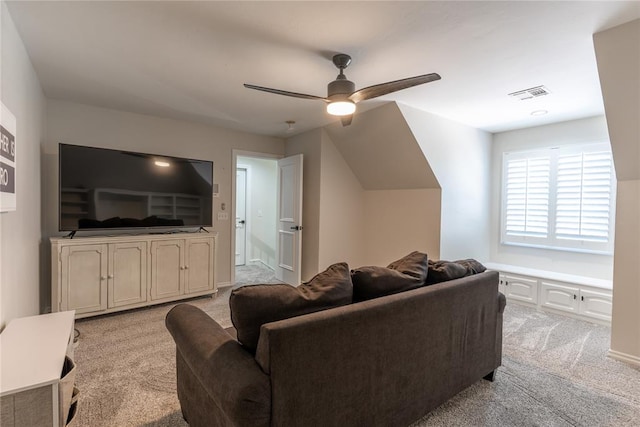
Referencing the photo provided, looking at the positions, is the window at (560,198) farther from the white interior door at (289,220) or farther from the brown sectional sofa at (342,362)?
the white interior door at (289,220)

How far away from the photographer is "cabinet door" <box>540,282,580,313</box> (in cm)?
354

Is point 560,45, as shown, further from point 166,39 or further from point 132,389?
point 132,389

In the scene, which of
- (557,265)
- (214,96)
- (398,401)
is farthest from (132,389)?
(557,265)

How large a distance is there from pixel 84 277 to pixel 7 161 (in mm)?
1828

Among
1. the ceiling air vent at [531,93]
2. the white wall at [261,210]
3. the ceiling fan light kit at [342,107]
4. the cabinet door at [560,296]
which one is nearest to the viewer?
the ceiling fan light kit at [342,107]

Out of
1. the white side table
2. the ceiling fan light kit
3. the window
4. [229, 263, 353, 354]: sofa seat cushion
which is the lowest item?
the white side table

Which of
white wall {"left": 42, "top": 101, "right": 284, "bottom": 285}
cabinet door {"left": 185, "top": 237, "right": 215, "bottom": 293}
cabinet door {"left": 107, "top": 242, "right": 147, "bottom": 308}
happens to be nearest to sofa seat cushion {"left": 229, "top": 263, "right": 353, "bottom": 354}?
cabinet door {"left": 107, "top": 242, "right": 147, "bottom": 308}

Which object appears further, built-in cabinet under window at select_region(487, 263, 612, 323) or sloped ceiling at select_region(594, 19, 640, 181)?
built-in cabinet under window at select_region(487, 263, 612, 323)

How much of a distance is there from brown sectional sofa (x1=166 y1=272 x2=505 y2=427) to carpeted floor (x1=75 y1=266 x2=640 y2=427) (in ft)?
0.65

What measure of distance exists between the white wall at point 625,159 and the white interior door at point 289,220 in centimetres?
338

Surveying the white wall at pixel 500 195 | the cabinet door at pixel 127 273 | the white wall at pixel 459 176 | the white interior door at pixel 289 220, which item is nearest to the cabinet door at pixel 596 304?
the white wall at pixel 500 195

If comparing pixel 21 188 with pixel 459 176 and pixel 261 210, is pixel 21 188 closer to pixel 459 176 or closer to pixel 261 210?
pixel 261 210

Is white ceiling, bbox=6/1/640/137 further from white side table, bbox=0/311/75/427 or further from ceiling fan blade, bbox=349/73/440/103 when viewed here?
white side table, bbox=0/311/75/427

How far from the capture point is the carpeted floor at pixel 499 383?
6.11 ft
